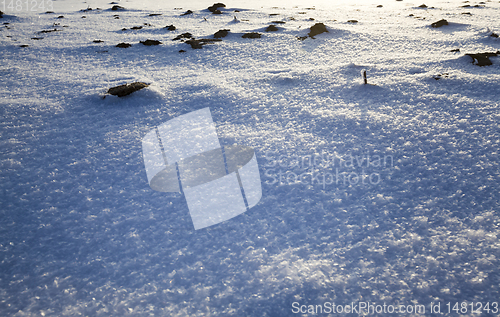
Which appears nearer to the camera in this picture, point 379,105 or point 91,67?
point 379,105

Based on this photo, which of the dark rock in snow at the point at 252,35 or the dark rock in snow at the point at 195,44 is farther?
the dark rock in snow at the point at 252,35

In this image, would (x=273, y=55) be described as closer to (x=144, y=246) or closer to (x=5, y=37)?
(x=144, y=246)

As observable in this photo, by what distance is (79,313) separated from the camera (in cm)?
123

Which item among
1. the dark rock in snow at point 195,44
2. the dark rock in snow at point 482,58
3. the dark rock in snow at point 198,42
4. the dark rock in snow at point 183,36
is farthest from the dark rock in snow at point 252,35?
the dark rock in snow at point 482,58

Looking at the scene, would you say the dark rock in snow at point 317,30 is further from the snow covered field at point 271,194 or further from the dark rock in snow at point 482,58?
the dark rock in snow at point 482,58

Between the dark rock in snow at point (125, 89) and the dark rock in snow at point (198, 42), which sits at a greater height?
the dark rock in snow at point (198, 42)

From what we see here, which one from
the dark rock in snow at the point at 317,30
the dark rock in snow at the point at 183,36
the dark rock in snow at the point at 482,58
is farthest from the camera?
the dark rock in snow at the point at 183,36

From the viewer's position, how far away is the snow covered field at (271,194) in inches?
51.3

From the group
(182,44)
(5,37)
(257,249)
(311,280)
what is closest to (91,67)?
(182,44)

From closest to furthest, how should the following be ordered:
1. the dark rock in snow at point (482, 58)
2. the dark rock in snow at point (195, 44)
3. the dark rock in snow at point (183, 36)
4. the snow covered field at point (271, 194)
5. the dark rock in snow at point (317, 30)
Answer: the snow covered field at point (271, 194), the dark rock in snow at point (482, 58), the dark rock in snow at point (195, 44), the dark rock in snow at point (317, 30), the dark rock in snow at point (183, 36)

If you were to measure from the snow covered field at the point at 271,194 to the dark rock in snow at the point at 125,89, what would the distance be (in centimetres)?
8

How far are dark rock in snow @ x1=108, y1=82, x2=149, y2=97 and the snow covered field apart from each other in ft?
0.27

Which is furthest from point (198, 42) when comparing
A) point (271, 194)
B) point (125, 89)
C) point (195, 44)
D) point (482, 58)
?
point (482, 58)

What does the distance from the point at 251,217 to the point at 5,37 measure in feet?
21.4
